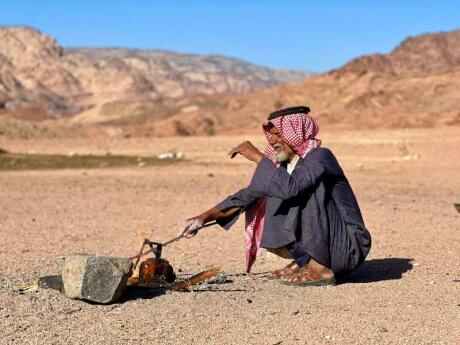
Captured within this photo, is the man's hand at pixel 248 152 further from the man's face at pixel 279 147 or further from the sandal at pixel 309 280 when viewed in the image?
the sandal at pixel 309 280

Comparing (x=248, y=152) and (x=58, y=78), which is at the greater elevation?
(x=58, y=78)

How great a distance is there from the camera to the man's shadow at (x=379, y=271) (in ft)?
23.2

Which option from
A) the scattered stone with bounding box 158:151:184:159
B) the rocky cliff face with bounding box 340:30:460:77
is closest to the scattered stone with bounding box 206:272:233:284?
the scattered stone with bounding box 158:151:184:159

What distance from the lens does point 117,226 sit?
11305 millimetres

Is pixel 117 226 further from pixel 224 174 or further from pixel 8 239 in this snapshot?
pixel 224 174

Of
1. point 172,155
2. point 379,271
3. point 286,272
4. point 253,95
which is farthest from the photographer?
point 253,95

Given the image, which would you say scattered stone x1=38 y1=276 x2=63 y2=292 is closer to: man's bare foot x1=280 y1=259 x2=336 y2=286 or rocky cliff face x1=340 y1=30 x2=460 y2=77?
man's bare foot x1=280 y1=259 x2=336 y2=286

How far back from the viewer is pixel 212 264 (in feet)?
26.5

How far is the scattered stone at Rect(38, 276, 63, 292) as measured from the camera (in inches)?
243

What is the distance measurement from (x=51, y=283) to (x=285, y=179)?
6.13 feet

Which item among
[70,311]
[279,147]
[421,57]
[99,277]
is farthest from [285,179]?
[421,57]

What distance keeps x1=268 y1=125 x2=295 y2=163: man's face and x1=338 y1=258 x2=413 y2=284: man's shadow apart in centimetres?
112

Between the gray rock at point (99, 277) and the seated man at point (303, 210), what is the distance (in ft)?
2.35

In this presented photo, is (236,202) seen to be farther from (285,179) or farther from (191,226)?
(285,179)
